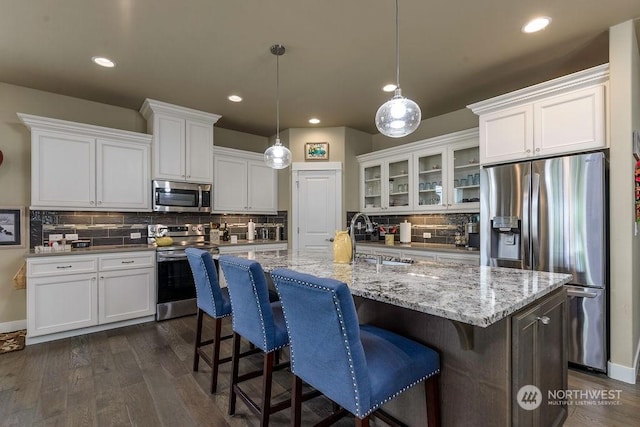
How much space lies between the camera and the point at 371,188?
5129 mm

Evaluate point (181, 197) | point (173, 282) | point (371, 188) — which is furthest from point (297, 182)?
point (173, 282)

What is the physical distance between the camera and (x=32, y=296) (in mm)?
3014

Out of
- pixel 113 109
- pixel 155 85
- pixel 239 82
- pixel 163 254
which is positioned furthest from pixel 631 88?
pixel 113 109

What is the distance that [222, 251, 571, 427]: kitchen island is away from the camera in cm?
121

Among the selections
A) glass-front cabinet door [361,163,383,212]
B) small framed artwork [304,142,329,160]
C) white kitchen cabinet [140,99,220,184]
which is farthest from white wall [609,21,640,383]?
white kitchen cabinet [140,99,220,184]

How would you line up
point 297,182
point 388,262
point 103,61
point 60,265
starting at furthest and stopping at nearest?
point 297,182 → point 60,265 → point 103,61 → point 388,262

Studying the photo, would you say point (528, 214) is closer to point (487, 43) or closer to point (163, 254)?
point (487, 43)

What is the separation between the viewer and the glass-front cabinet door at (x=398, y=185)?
4582mm

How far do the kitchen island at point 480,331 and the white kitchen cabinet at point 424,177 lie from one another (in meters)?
2.29

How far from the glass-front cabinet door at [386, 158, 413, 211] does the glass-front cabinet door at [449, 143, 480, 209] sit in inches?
26.0

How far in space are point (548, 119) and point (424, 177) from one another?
1.78 metres

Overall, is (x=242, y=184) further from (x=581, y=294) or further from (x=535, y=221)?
(x=581, y=294)

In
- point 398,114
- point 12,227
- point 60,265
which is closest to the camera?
point 398,114

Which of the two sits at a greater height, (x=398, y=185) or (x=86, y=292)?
(x=398, y=185)
